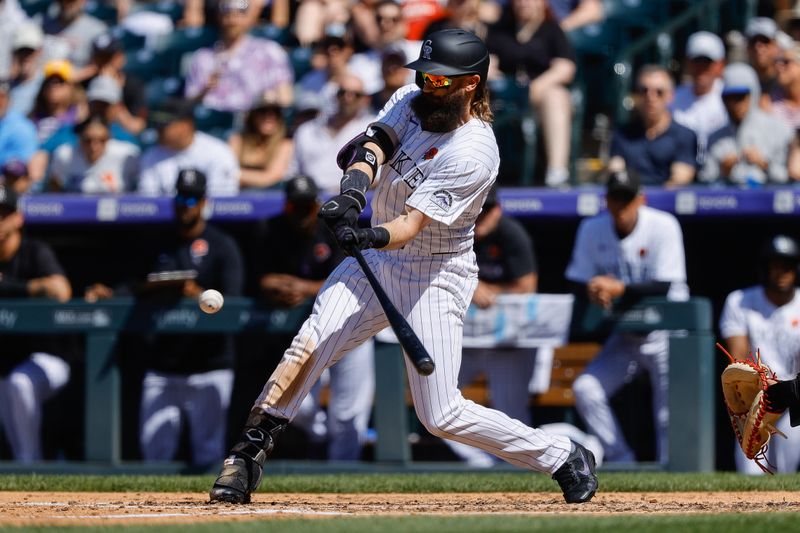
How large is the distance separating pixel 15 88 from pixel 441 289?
6.21 m

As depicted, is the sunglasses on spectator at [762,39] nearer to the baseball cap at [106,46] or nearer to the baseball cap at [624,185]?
the baseball cap at [624,185]

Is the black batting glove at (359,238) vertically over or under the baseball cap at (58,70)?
under

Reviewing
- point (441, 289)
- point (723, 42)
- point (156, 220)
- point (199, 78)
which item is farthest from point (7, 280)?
point (723, 42)

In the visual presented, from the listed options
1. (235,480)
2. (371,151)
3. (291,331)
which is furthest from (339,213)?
(291,331)

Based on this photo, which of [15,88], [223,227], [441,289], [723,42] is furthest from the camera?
[15,88]

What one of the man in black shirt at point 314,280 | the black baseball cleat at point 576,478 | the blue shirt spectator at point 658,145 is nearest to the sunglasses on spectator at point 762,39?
the blue shirt spectator at point 658,145

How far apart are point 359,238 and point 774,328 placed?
11.7 feet

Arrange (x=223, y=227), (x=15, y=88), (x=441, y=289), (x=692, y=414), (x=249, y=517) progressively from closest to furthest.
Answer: (x=249, y=517)
(x=441, y=289)
(x=692, y=414)
(x=223, y=227)
(x=15, y=88)

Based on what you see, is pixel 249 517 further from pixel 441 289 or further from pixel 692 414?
pixel 692 414

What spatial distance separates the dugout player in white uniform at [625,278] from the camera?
7.08 meters

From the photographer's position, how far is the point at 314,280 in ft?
24.0

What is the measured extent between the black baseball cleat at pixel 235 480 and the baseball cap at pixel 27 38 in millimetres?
6058

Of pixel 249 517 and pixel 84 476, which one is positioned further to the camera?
pixel 84 476

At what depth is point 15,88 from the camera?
400 inches
